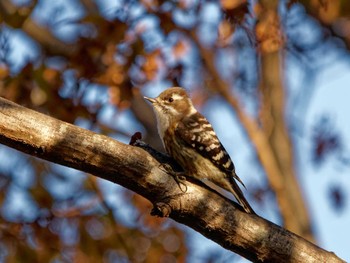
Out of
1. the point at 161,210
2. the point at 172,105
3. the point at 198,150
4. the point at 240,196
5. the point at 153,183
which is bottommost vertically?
the point at 161,210

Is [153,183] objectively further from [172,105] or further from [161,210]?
[172,105]

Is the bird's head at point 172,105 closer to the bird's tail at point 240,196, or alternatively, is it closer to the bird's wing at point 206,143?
the bird's wing at point 206,143

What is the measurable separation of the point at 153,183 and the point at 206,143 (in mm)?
1535

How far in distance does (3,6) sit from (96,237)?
121 inches

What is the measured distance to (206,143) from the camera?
640cm

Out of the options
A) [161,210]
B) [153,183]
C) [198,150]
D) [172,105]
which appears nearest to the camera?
[161,210]

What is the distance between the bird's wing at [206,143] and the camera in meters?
6.33

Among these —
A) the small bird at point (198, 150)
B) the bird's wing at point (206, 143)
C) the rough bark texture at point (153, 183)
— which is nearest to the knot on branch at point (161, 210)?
the rough bark texture at point (153, 183)

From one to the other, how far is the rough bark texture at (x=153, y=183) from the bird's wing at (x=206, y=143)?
1016 mm

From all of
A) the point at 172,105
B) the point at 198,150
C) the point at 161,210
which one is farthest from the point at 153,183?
the point at 172,105

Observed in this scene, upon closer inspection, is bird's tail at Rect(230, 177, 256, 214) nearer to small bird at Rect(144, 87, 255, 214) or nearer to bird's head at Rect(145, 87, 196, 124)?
small bird at Rect(144, 87, 255, 214)

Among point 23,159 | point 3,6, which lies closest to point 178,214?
point 3,6

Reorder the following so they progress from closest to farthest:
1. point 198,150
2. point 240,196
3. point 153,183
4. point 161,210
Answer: point 161,210
point 153,183
point 240,196
point 198,150

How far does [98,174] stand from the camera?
4891 mm
